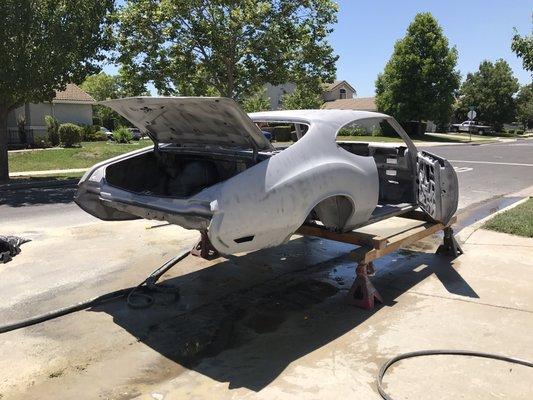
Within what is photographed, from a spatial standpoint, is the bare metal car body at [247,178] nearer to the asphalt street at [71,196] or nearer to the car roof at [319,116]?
the car roof at [319,116]

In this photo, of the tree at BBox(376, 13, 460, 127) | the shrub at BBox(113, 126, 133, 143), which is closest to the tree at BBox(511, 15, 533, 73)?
the shrub at BBox(113, 126, 133, 143)

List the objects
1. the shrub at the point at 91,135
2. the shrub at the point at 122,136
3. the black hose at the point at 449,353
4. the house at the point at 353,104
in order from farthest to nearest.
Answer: the house at the point at 353,104, the shrub at the point at 91,135, the shrub at the point at 122,136, the black hose at the point at 449,353

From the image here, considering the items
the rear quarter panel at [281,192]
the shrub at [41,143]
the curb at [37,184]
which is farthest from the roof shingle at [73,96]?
the rear quarter panel at [281,192]

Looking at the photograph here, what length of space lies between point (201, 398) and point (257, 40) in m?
16.1

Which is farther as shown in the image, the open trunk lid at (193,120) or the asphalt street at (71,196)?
the asphalt street at (71,196)

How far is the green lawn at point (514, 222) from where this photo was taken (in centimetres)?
749

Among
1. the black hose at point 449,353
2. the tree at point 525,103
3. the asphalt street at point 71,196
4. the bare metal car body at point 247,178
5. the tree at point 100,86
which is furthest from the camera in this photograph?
the tree at point 100,86

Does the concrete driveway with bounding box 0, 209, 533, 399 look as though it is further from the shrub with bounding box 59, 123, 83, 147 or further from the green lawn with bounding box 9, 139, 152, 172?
the shrub with bounding box 59, 123, 83, 147

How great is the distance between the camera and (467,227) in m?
7.99

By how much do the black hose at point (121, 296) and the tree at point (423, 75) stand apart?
42274 mm

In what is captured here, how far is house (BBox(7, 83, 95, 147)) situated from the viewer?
29562mm

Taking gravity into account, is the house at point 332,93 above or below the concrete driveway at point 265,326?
Result: above

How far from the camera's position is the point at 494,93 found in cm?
6278

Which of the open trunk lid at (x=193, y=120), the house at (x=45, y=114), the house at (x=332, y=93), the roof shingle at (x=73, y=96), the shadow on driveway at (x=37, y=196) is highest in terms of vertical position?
the house at (x=332, y=93)
